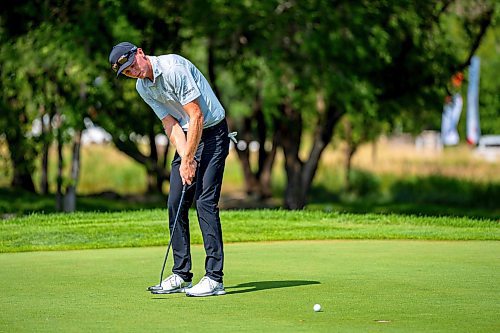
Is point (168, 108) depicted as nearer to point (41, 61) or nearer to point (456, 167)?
point (41, 61)

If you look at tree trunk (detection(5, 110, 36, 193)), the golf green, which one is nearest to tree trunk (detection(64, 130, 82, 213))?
tree trunk (detection(5, 110, 36, 193))

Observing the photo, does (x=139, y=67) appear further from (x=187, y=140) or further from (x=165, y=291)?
(x=165, y=291)

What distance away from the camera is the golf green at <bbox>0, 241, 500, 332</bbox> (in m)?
7.48

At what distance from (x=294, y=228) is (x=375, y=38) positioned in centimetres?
958

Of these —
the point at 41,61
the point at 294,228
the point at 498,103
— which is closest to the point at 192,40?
the point at 41,61

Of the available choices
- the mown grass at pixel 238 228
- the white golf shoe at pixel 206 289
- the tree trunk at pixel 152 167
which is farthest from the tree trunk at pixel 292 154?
the white golf shoe at pixel 206 289

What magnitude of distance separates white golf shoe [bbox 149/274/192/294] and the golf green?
14 cm

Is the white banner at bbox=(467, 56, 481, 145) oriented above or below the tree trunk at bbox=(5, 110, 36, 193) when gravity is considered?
A: above

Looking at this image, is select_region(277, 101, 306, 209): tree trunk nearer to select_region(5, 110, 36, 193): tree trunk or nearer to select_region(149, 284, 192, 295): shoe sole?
select_region(5, 110, 36, 193): tree trunk

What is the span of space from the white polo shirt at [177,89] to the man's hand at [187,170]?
340mm

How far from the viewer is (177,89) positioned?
8922 millimetres

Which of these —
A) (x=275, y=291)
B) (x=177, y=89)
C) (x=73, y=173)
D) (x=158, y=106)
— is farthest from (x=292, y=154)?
(x=177, y=89)

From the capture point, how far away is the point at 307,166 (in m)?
28.2

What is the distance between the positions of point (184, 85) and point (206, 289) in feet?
5.24
